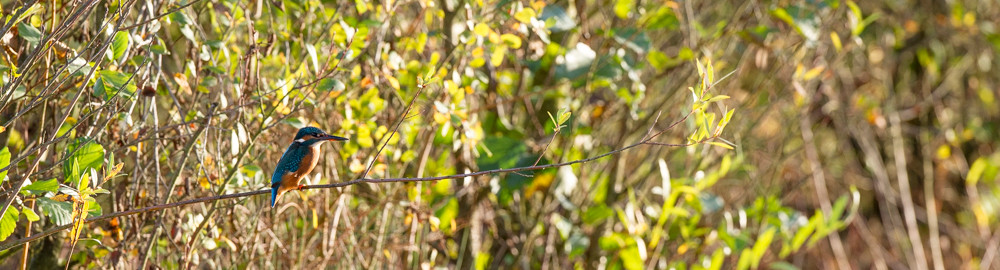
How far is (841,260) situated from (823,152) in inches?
40.3

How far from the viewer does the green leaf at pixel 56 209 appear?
196cm

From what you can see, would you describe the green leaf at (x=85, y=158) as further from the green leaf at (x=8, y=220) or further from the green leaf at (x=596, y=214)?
the green leaf at (x=596, y=214)

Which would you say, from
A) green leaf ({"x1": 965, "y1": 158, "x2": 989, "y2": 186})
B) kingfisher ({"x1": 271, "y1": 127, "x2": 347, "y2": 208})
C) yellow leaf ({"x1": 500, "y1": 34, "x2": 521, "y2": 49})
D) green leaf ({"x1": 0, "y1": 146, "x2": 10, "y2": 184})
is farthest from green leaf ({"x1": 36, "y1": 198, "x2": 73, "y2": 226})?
green leaf ({"x1": 965, "y1": 158, "x2": 989, "y2": 186})

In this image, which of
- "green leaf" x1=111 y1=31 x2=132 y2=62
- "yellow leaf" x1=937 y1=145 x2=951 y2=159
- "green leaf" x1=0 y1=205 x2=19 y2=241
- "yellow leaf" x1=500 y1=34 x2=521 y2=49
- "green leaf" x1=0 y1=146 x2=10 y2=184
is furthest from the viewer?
"yellow leaf" x1=937 y1=145 x2=951 y2=159

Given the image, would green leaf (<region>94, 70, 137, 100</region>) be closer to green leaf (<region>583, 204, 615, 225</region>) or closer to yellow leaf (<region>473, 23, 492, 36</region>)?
yellow leaf (<region>473, 23, 492, 36</region>)

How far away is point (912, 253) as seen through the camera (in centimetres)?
576

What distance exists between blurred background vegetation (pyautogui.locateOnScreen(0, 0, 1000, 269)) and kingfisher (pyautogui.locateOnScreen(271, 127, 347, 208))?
102mm

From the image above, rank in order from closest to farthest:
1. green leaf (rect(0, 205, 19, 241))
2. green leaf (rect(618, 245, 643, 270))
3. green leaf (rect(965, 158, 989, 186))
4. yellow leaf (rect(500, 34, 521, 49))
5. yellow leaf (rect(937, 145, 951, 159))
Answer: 1. green leaf (rect(0, 205, 19, 241))
2. yellow leaf (rect(500, 34, 521, 49))
3. green leaf (rect(618, 245, 643, 270))
4. green leaf (rect(965, 158, 989, 186))
5. yellow leaf (rect(937, 145, 951, 159))

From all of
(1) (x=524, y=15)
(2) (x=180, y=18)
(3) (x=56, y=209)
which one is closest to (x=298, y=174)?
(2) (x=180, y=18)

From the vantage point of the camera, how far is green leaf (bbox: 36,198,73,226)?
196 centimetres

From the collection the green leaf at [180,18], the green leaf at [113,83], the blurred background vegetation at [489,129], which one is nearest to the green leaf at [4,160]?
the blurred background vegetation at [489,129]

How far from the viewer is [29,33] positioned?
2004mm

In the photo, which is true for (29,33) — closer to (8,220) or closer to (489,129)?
(8,220)

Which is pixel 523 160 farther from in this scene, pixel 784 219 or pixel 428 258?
pixel 784 219
